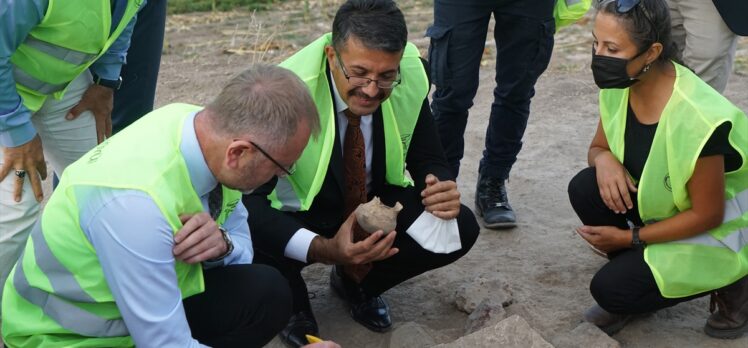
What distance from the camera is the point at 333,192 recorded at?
11.9 feet

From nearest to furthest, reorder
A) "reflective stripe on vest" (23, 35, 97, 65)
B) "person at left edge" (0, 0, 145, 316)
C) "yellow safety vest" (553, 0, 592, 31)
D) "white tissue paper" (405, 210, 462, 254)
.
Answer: "person at left edge" (0, 0, 145, 316) → "reflective stripe on vest" (23, 35, 97, 65) → "white tissue paper" (405, 210, 462, 254) → "yellow safety vest" (553, 0, 592, 31)

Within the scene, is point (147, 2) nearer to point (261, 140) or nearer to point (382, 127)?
point (382, 127)

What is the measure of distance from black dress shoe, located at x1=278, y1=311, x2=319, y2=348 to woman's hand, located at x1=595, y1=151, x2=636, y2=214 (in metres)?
1.20

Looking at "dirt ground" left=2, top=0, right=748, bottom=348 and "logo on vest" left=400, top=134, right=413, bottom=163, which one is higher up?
"logo on vest" left=400, top=134, right=413, bottom=163

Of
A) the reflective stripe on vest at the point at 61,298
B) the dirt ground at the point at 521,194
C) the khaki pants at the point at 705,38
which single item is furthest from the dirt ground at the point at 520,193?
the reflective stripe on vest at the point at 61,298

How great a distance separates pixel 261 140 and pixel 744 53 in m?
5.81

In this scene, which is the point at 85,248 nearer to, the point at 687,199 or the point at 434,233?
the point at 434,233

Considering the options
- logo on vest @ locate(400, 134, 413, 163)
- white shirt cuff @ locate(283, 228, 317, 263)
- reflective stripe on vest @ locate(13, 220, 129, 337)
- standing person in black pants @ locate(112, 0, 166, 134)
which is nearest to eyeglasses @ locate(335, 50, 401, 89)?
logo on vest @ locate(400, 134, 413, 163)

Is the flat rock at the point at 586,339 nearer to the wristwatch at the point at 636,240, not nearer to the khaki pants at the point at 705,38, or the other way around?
the wristwatch at the point at 636,240

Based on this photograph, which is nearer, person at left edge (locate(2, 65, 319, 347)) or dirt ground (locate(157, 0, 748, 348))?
person at left edge (locate(2, 65, 319, 347))

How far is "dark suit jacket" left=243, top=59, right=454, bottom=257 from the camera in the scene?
3.51m

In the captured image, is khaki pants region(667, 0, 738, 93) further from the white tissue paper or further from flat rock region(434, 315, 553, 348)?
flat rock region(434, 315, 553, 348)

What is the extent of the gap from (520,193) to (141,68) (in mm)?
2036

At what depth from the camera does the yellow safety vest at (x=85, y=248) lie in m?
2.51
